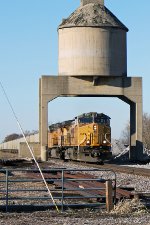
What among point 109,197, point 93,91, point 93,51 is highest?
point 93,51

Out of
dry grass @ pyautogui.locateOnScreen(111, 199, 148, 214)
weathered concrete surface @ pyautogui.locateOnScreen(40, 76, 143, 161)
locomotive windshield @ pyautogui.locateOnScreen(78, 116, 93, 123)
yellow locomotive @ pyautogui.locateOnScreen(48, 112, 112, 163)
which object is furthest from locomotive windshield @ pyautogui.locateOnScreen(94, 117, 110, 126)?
dry grass @ pyautogui.locateOnScreen(111, 199, 148, 214)

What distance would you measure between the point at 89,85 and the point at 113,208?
39.8 metres

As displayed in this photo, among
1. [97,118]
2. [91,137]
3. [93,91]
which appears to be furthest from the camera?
[93,91]

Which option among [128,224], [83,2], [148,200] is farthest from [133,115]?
[128,224]

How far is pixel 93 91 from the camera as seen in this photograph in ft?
184

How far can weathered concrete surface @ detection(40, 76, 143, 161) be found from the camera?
55812 millimetres

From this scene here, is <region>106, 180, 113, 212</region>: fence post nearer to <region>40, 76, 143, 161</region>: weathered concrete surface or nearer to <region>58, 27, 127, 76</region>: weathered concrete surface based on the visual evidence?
<region>40, 76, 143, 161</region>: weathered concrete surface

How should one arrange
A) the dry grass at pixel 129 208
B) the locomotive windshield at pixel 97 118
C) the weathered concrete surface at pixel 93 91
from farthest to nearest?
the weathered concrete surface at pixel 93 91, the locomotive windshield at pixel 97 118, the dry grass at pixel 129 208

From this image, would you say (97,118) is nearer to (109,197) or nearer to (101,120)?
(101,120)

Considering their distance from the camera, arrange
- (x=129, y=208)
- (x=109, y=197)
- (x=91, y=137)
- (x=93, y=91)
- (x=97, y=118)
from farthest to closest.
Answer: (x=93, y=91), (x=91, y=137), (x=97, y=118), (x=109, y=197), (x=129, y=208)

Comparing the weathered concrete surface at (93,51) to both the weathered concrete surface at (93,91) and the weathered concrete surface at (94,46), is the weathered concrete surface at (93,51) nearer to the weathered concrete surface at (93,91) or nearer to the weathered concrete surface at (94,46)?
the weathered concrete surface at (94,46)

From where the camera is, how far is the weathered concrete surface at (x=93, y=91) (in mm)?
55812

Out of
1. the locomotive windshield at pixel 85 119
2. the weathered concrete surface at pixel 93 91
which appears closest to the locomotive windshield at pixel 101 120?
the locomotive windshield at pixel 85 119

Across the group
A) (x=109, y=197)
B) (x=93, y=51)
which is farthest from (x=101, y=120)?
(x=109, y=197)
